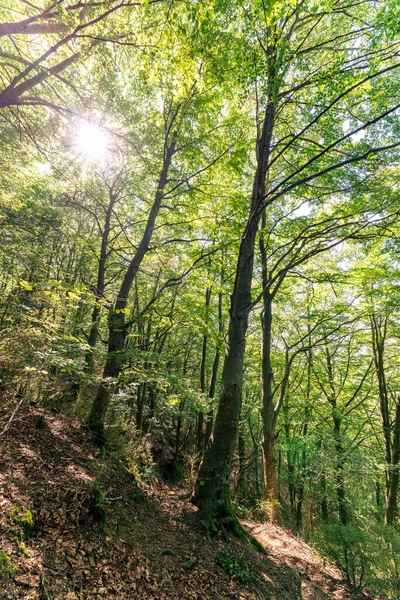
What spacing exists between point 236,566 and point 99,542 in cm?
217

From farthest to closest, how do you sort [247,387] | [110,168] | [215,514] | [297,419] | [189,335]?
1. [247,387]
2. [189,335]
3. [297,419]
4. [110,168]
5. [215,514]

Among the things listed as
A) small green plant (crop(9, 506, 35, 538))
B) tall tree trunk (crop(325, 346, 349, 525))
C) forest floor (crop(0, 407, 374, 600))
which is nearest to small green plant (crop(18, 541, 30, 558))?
forest floor (crop(0, 407, 374, 600))

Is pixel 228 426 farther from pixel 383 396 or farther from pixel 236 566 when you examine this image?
pixel 383 396

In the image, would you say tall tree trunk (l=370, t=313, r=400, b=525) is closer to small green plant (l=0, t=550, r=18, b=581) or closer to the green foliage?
the green foliage

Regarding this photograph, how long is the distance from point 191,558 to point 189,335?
10.5 meters

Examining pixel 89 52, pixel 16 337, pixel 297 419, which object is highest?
pixel 89 52

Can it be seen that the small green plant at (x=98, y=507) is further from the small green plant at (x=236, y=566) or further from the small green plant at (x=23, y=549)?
the small green plant at (x=236, y=566)

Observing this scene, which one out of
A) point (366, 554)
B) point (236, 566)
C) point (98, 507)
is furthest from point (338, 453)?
point (98, 507)

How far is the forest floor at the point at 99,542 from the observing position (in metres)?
2.44

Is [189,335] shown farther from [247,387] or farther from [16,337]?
[16,337]

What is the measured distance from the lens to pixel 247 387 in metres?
16.0

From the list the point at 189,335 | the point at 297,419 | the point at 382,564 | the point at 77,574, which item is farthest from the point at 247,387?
the point at 77,574

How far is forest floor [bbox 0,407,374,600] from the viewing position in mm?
2438

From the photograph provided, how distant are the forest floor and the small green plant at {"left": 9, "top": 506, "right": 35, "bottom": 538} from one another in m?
0.01
